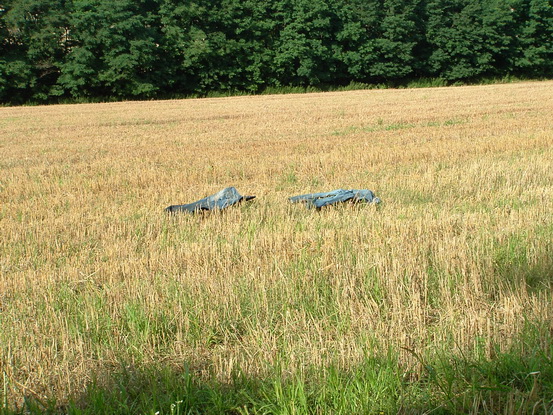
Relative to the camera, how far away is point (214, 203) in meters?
7.48

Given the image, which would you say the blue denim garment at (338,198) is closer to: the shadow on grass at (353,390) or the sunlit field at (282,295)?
the sunlit field at (282,295)

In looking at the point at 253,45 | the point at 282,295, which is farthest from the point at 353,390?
the point at 253,45

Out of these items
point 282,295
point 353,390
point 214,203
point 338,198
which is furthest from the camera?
point 214,203

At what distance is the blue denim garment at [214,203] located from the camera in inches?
289

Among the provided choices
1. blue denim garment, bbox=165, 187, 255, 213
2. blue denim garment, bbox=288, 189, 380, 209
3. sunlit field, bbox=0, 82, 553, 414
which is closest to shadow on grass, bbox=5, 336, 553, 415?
sunlit field, bbox=0, 82, 553, 414

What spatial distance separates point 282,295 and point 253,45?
152 ft

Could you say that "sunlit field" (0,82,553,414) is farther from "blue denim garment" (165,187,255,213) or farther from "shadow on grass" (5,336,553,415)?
"blue denim garment" (165,187,255,213)

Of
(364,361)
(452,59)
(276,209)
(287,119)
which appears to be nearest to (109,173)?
(276,209)

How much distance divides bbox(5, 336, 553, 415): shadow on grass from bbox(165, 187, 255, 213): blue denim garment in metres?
4.08

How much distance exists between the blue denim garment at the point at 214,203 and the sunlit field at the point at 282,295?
173 mm

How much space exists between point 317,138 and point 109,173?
615 centimetres

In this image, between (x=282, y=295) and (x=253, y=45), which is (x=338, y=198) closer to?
(x=282, y=295)

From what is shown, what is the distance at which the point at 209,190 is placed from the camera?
29.5ft

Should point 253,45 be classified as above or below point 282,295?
above
